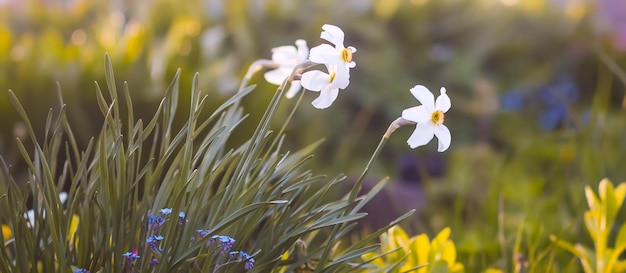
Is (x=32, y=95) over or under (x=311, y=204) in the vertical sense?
over

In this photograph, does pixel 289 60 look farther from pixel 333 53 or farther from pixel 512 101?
pixel 512 101

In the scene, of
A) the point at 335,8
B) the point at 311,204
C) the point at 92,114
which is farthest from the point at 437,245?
the point at 335,8

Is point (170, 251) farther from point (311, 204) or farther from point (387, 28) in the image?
point (387, 28)

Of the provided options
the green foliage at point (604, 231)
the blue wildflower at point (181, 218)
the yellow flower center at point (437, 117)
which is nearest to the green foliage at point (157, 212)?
the blue wildflower at point (181, 218)

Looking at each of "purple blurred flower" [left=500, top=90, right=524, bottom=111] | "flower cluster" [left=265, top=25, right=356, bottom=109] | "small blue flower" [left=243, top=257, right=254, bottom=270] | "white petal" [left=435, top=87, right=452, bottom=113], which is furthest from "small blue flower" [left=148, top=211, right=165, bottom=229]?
"purple blurred flower" [left=500, top=90, right=524, bottom=111]

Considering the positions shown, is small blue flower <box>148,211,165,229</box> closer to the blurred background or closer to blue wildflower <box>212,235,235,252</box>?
blue wildflower <box>212,235,235,252</box>

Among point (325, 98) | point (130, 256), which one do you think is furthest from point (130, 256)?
point (325, 98)
